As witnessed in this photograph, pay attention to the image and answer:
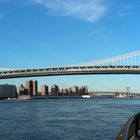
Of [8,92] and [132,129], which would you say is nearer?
[132,129]

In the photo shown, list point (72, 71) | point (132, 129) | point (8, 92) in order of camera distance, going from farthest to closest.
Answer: point (8, 92) → point (72, 71) → point (132, 129)

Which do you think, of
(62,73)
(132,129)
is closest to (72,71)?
(62,73)

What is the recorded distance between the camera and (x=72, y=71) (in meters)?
82.3

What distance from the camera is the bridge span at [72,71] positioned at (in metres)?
75.8

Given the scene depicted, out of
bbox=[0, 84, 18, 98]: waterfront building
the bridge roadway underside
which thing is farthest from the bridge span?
bbox=[0, 84, 18, 98]: waterfront building

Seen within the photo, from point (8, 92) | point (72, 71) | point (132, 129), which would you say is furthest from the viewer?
point (8, 92)

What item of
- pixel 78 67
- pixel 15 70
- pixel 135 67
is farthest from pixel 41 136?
pixel 15 70

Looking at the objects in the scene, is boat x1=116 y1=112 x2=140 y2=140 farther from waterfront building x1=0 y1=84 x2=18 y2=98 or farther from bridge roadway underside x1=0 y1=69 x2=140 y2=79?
waterfront building x1=0 y1=84 x2=18 y2=98

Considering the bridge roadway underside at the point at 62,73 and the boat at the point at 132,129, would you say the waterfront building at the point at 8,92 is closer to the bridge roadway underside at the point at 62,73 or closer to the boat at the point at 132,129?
the bridge roadway underside at the point at 62,73

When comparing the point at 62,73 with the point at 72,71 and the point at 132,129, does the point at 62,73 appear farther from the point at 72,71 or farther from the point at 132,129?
the point at 132,129

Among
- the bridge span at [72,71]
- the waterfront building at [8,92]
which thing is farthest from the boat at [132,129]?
the waterfront building at [8,92]

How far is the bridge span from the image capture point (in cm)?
7582

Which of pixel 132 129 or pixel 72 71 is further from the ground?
pixel 72 71

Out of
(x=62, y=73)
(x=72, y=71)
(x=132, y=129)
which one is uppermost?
(x=72, y=71)
